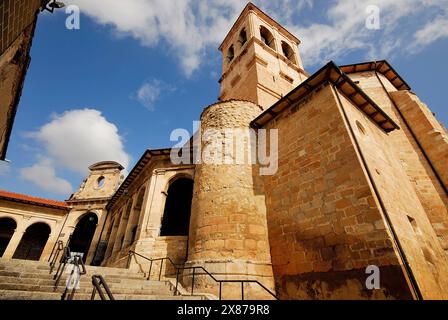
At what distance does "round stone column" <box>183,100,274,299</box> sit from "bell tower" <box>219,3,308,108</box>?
5660mm

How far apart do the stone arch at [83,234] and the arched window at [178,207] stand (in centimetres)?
1113

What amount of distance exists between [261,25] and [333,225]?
18.5 m

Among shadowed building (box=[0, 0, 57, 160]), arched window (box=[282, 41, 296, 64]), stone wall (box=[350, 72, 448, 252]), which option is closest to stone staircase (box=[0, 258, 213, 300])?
shadowed building (box=[0, 0, 57, 160])

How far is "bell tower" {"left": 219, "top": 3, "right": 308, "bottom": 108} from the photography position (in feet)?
46.3

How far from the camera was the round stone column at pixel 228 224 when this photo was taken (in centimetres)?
625

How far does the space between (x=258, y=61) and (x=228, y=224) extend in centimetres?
1182

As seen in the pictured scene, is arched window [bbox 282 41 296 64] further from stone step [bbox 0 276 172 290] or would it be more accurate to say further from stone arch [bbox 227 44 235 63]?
stone step [bbox 0 276 172 290]

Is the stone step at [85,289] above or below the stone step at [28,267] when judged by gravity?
below

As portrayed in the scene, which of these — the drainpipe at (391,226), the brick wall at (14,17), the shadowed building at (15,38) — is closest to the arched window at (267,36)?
the drainpipe at (391,226)

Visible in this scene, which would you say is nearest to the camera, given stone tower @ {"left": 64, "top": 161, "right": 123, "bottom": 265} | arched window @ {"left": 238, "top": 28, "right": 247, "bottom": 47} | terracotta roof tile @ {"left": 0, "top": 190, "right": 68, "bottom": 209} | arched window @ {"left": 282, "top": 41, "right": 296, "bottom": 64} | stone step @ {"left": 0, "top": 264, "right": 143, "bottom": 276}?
stone step @ {"left": 0, "top": 264, "right": 143, "bottom": 276}

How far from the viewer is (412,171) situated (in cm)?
920

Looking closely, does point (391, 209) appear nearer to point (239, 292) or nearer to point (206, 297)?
point (239, 292)

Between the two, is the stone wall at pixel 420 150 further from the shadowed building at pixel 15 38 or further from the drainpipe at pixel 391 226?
the shadowed building at pixel 15 38
